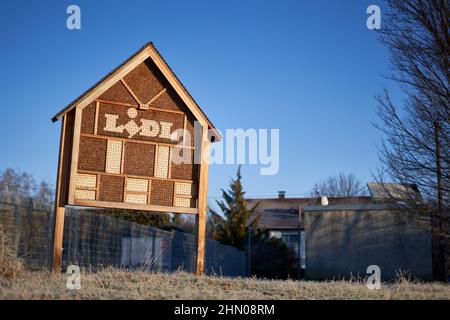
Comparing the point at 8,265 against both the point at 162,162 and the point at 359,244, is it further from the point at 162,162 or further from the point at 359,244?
the point at 359,244

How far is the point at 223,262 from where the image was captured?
2800 centimetres

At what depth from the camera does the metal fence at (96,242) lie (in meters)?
14.4

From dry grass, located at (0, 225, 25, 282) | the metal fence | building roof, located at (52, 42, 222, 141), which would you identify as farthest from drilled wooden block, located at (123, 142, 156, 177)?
dry grass, located at (0, 225, 25, 282)

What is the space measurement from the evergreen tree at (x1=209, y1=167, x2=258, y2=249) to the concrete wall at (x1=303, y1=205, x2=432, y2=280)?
9.74m

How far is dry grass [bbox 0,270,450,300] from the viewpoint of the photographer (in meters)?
6.34

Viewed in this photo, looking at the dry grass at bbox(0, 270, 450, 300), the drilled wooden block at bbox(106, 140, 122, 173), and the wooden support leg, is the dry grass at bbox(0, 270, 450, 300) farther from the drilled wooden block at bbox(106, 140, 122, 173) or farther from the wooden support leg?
the drilled wooden block at bbox(106, 140, 122, 173)

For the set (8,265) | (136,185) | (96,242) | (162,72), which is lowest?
(8,265)

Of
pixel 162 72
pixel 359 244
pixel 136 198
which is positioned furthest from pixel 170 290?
pixel 359 244

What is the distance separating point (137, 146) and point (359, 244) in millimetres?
A: 16140

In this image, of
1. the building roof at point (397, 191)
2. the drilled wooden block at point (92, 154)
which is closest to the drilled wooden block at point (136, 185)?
the drilled wooden block at point (92, 154)

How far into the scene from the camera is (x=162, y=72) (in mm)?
11766

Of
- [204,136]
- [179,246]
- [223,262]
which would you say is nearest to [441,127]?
[204,136]
